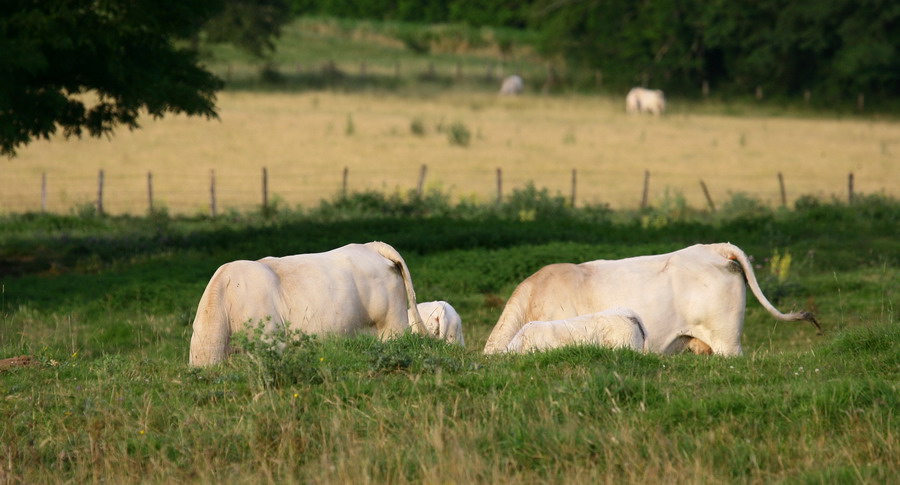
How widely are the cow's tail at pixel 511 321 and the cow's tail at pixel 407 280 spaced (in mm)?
617

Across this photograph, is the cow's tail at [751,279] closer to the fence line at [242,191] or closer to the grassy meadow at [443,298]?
the grassy meadow at [443,298]

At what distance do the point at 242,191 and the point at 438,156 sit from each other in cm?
806

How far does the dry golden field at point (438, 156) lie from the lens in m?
28.9

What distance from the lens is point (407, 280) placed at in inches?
390

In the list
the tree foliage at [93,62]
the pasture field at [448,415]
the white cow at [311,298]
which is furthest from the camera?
the tree foliage at [93,62]

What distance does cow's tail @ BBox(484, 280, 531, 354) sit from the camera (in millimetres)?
9859

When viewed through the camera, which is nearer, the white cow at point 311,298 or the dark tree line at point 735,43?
the white cow at point 311,298

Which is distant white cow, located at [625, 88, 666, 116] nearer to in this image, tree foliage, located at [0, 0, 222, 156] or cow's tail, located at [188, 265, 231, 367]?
tree foliage, located at [0, 0, 222, 156]

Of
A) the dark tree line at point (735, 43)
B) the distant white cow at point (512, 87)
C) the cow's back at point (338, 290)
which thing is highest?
the dark tree line at point (735, 43)

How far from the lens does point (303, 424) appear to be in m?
6.84

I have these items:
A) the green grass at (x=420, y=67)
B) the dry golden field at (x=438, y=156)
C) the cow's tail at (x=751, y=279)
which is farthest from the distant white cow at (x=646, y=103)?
the cow's tail at (x=751, y=279)

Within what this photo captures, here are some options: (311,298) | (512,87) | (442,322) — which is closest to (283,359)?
(311,298)

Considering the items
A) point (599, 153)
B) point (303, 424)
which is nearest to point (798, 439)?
point (303, 424)

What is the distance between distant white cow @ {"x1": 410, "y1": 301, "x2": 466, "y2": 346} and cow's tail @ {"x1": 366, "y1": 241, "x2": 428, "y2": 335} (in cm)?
64
